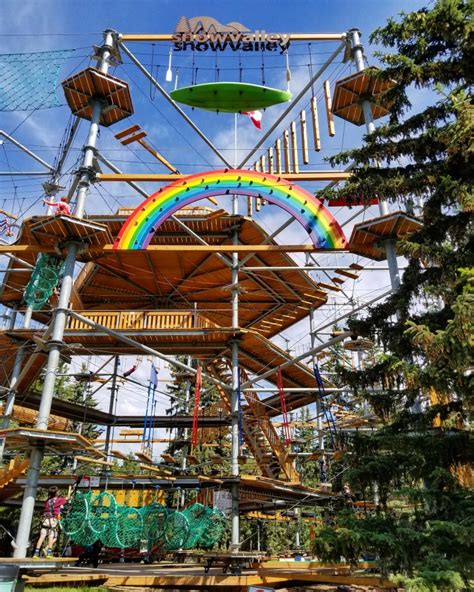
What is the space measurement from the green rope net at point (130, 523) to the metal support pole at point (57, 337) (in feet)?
4.72

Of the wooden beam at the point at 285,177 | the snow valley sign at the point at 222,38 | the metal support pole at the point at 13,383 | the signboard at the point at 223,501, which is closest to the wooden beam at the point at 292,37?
the snow valley sign at the point at 222,38

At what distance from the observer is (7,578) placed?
332 inches

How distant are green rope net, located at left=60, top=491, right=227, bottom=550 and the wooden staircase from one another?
17.9ft

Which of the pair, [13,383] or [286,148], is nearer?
[286,148]

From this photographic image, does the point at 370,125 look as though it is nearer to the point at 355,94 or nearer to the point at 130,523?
the point at 355,94

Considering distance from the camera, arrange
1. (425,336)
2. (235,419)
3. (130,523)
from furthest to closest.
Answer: (235,419), (130,523), (425,336)

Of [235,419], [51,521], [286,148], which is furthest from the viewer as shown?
[286,148]

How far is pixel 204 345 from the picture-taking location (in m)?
18.6

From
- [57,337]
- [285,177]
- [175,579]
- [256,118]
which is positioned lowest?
[175,579]

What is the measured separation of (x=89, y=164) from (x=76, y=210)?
5.63 ft

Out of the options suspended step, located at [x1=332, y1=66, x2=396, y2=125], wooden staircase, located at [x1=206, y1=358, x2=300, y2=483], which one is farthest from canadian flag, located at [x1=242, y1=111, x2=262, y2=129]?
wooden staircase, located at [x1=206, y1=358, x2=300, y2=483]

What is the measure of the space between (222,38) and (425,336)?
46.8 feet

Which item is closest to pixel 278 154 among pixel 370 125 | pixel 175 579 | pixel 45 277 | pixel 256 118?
pixel 256 118

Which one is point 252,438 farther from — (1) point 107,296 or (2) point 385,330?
(2) point 385,330
